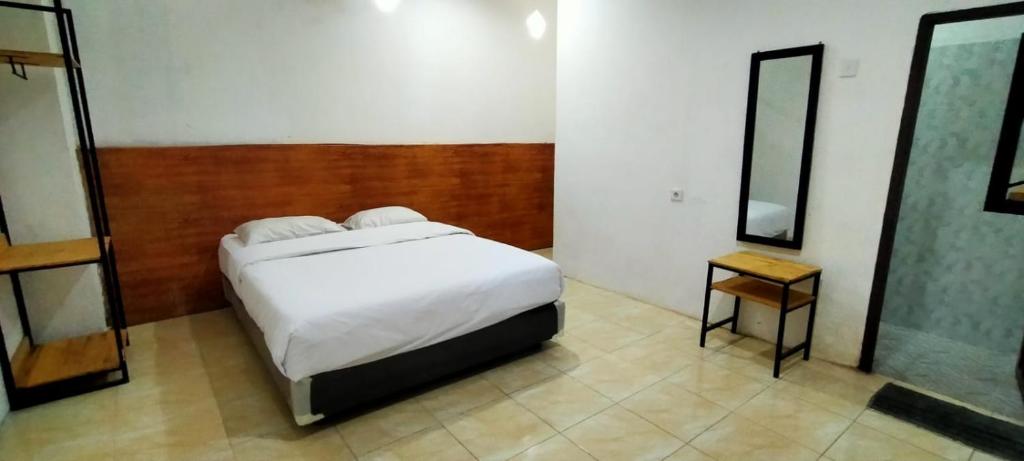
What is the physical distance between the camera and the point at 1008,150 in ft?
8.36

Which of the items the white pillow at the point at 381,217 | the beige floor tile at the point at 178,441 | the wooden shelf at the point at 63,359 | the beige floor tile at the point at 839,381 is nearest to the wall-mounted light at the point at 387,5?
the white pillow at the point at 381,217

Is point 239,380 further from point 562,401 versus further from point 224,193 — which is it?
point 562,401

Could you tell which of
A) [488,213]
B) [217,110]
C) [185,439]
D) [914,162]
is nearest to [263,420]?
[185,439]

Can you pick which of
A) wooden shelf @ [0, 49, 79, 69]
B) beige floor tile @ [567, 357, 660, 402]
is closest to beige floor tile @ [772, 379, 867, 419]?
beige floor tile @ [567, 357, 660, 402]

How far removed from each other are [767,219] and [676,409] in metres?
1.45

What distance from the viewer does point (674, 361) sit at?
2.80 metres

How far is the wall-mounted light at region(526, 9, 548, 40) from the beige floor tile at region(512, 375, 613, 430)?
3890 mm

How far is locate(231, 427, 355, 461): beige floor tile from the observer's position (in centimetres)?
195

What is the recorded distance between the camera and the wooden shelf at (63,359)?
91.2 inches

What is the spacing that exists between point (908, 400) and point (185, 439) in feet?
11.6

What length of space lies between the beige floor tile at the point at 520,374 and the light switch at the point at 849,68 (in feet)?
7.58

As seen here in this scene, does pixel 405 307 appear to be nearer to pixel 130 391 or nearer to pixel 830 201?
pixel 130 391

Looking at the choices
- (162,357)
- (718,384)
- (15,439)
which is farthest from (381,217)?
(718,384)

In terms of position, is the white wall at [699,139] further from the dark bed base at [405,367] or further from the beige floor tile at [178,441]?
the beige floor tile at [178,441]
